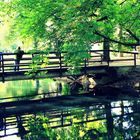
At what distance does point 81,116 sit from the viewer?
71.9 feet

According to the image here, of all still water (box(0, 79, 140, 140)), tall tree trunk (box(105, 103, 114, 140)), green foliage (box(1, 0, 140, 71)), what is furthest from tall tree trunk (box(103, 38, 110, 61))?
green foliage (box(1, 0, 140, 71))

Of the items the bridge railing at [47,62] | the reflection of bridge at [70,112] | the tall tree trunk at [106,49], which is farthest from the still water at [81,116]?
the tall tree trunk at [106,49]

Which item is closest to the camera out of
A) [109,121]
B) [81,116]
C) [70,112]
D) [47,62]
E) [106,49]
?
[109,121]

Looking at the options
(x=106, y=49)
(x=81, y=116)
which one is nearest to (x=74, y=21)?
(x=81, y=116)

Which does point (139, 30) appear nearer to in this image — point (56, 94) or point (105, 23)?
point (105, 23)

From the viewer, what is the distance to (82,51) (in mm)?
19344

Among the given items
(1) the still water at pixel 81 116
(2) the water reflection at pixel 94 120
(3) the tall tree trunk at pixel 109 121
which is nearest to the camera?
(3) the tall tree trunk at pixel 109 121

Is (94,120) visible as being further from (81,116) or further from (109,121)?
(81,116)

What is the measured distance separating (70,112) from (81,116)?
1.57 m

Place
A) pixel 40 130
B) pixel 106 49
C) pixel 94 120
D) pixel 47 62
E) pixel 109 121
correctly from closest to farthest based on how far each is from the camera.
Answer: pixel 40 130 → pixel 109 121 → pixel 47 62 → pixel 94 120 → pixel 106 49

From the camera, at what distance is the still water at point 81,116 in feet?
58.2

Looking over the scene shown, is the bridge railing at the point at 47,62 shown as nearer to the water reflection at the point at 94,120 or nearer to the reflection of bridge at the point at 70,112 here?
the reflection of bridge at the point at 70,112

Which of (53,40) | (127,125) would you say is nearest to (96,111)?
(127,125)

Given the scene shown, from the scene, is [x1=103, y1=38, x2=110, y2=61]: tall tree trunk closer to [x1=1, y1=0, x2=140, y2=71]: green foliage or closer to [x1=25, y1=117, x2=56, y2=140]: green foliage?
[x1=1, y1=0, x2=140, y2=71]: green foliage
